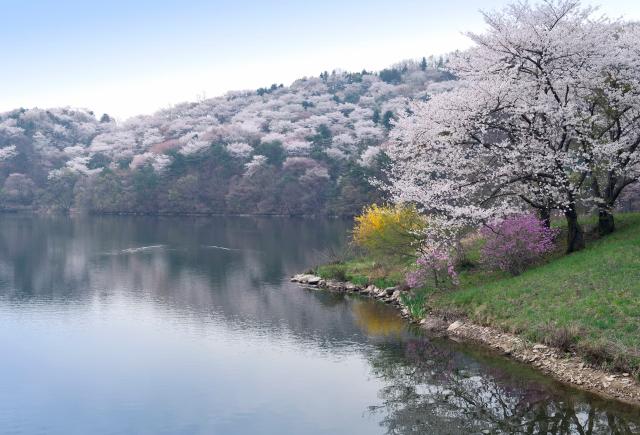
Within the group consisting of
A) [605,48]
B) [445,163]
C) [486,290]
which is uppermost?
[605,48]

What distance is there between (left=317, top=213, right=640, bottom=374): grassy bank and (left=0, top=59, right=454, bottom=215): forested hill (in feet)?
138

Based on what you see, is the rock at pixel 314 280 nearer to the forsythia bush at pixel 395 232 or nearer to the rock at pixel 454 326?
the forsythia bush at pixel 395 232

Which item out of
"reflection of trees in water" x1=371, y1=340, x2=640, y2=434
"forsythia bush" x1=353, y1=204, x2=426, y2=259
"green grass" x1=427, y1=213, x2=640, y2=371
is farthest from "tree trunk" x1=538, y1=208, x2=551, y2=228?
"reflection of trees in water" x1=371, y1=340, x2=640, y2=434

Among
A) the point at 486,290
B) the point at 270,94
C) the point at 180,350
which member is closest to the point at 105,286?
the point at 180,350

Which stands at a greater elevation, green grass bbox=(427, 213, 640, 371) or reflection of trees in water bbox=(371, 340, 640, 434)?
green grass bbox=(427, 213, 640, 371)

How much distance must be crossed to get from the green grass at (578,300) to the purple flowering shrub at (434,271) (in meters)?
0.82

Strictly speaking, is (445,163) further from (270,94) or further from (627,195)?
(270,94)

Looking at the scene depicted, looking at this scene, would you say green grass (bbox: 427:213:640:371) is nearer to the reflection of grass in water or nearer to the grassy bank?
the grassy bank

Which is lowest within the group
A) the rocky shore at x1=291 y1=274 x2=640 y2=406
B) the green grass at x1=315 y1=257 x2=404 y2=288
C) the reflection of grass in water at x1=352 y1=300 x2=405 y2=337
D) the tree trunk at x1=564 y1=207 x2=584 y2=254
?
the reflection of grass in water at x1=352 y1=300 x2=405 y2=337

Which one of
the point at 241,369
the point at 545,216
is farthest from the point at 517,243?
the point at 241,369

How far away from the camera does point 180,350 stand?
833 inches

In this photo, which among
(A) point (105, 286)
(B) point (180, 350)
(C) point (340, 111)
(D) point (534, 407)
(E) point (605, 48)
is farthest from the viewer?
(C) point (340, 111)

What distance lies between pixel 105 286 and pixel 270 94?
112m

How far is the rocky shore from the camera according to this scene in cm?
1491
